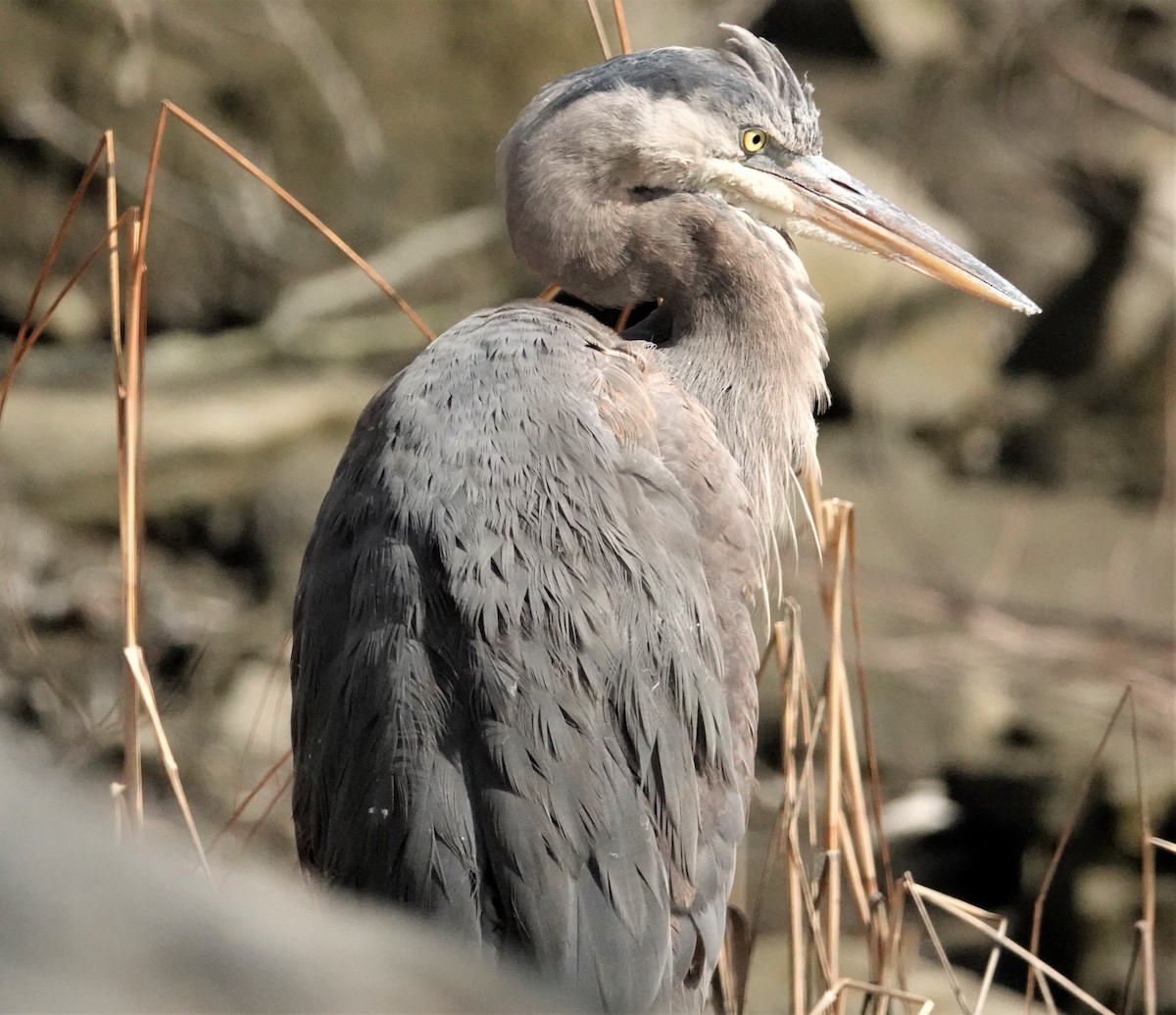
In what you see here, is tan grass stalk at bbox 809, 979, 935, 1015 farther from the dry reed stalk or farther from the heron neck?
the dry reed stalk

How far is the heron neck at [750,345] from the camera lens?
6.73 ft

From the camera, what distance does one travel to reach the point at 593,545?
1.75 meters

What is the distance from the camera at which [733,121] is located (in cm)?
206

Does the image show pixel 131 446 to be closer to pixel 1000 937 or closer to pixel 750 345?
pixel 750 345

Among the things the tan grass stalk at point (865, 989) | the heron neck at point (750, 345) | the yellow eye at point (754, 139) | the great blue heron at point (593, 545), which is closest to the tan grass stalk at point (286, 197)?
the great blue heron at point (593, 545)

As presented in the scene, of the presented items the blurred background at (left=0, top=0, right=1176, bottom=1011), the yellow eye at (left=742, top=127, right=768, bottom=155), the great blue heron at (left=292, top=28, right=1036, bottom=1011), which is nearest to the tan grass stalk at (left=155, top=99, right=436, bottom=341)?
the great blue heron at (left=292, top=28, right=1036, bottom=1011)

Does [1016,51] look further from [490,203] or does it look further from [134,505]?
[134,505]

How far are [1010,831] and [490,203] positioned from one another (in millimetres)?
2462

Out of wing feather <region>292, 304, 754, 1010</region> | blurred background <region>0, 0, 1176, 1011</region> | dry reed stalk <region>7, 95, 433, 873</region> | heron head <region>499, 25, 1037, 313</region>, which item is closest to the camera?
wing feather <region>292, 304, 754, 1010</region>

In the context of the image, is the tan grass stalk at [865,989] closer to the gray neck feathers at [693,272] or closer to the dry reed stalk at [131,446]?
the gray neck feathers at [693,272]

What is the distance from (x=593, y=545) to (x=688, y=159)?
1.99 feet

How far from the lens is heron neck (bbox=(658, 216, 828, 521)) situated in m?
2.05

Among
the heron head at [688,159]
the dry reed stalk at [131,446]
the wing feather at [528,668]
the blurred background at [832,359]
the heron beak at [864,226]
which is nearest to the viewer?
the wing feather at [528,668]

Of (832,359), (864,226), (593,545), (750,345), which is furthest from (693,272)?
(832,359)
